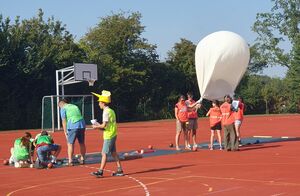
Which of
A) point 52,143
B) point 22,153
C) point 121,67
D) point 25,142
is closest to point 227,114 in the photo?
point 52,143

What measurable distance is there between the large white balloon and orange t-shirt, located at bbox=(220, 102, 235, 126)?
2.40 m

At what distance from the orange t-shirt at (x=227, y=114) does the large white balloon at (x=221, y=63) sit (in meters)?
2.40

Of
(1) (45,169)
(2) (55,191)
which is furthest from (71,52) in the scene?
(2) (55,191)

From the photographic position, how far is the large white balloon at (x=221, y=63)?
21875 millimetres

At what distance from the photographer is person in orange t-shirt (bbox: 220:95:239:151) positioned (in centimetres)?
1955

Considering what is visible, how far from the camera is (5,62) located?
46.0 metres

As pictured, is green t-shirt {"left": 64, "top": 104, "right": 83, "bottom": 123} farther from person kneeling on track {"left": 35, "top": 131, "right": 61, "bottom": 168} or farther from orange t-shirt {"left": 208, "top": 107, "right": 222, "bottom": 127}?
orange t-shirt {"left": 208, "top": 107, "right": 222, "bottom": 127}

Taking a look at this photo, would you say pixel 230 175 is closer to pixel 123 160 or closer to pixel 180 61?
pixel 123 160

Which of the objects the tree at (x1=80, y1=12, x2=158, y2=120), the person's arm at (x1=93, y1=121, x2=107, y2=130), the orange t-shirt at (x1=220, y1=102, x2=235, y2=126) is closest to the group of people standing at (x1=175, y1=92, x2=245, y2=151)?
the orange t-shirt at (x1=220, y1=102, x2=235, y2=126)

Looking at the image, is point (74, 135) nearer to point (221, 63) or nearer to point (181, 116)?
point (181, 116)

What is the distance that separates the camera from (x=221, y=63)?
21953 mm

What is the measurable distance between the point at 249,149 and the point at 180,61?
4534cm

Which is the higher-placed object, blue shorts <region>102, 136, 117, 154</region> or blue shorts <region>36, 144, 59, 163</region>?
blue shorts <region>102, 136, 117, 154</region>

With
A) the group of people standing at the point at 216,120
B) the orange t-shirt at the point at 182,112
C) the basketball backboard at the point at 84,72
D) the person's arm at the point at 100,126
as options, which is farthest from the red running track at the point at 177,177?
the basketball backboard at the point at 84,72
